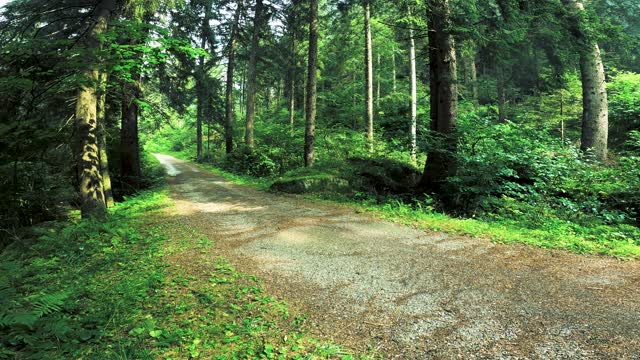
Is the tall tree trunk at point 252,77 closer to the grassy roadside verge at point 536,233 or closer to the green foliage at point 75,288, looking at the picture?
the green foliage at point 75,288

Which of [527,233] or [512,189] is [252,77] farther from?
[527,233]

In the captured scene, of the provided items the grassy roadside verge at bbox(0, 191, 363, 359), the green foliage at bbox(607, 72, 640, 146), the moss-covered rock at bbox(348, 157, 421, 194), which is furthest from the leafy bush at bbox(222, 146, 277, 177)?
the green foliage at bbox(607, 72, 640, 146)

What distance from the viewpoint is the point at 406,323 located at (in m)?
2.95

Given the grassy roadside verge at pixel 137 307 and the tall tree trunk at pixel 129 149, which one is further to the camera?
the tall tree trunk at pixel 129 149

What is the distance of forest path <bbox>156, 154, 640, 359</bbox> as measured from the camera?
263 cm

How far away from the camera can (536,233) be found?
5.74 meters

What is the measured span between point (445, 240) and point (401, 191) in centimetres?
450

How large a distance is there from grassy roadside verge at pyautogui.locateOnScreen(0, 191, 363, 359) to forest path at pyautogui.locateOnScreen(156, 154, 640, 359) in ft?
1.08

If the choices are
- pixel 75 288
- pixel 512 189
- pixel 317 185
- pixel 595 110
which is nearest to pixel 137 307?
pixel 75 288

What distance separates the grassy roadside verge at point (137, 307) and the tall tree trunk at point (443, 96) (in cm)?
602

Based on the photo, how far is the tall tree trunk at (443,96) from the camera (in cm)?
812

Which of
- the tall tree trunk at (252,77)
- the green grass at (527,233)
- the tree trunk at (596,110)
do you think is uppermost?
→ the tall tree trunk at (252,77)

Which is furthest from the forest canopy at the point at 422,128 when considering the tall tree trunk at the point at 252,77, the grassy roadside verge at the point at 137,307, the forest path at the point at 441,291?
the tall tree trunk at the point at 252,77

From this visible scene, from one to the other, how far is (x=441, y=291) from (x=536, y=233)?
11.0 feet
